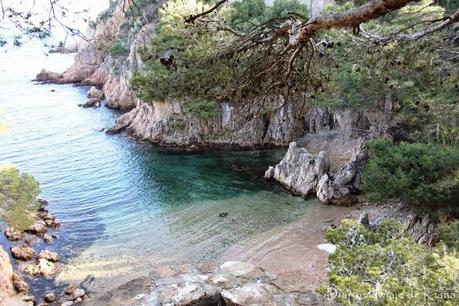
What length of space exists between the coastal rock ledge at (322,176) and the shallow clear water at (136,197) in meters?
0.74

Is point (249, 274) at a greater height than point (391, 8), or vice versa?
point (391, 8)

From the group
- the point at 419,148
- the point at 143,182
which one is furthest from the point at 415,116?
the point at 143,182

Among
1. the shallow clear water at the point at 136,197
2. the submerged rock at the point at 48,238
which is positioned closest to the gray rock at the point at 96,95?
the shallow clear water at the point at 136,197

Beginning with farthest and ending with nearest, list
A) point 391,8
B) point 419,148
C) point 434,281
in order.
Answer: point 419,148 < point 434,281 < point 391,8

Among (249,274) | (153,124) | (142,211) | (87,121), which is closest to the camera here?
(249,274)

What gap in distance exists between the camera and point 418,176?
12680 millimetres

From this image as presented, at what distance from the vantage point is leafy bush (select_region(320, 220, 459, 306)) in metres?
5.17

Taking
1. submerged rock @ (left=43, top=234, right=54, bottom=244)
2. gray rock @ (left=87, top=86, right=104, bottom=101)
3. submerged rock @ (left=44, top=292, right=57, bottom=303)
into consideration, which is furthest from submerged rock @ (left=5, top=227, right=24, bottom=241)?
gray rock @ (left=87, top=86, right=104, bottom=101)

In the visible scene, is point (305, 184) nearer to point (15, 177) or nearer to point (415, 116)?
point (415, 116)

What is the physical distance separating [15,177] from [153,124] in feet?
44.5

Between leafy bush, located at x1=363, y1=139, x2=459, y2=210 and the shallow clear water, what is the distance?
429 cm

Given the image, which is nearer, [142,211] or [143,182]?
[142,211]

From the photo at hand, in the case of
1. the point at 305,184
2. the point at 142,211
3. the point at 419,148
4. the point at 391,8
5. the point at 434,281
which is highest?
the point at 391,8

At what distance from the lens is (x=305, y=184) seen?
18.5 metres
